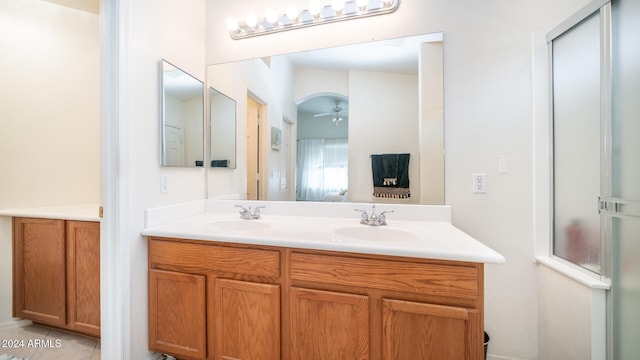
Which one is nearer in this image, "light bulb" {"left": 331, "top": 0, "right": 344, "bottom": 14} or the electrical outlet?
the electrical outlet

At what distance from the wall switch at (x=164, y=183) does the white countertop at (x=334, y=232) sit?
15 centimetres

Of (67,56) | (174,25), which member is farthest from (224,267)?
(67,56)

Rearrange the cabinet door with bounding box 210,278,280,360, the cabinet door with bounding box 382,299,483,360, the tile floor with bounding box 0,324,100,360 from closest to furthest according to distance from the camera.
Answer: the cabinet door with bounding box 382,299,483,360
the cabinet door with bounding box 210,278,280,360
the tile floor with bounding box 0,324,100,360

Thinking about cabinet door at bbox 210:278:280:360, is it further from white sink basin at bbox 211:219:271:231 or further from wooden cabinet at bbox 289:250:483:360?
white sink basin at bbox 211:219:271:231

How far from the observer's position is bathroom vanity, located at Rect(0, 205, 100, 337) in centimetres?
161

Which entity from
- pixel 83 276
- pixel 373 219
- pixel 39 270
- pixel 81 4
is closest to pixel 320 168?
pixel 373 219

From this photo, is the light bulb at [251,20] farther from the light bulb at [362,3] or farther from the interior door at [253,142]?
the light bulb at [362,3]

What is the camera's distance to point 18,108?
1908 millimetres

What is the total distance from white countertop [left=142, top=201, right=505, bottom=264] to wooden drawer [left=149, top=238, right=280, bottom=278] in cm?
6

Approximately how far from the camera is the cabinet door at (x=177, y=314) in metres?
1.30

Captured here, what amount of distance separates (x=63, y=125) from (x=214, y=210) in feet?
4.95

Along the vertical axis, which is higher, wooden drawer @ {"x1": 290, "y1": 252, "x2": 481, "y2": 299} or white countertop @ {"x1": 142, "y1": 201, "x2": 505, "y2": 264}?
white countertop @ {"x1": 142, "y1": 201, "x2": 505, "y2": 264}

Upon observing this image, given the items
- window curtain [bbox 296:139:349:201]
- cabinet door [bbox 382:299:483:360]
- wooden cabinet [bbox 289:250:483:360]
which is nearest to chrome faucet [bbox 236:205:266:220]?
window curtain [bbox 296:139:349:201]

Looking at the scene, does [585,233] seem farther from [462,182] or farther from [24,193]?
[24,193]
